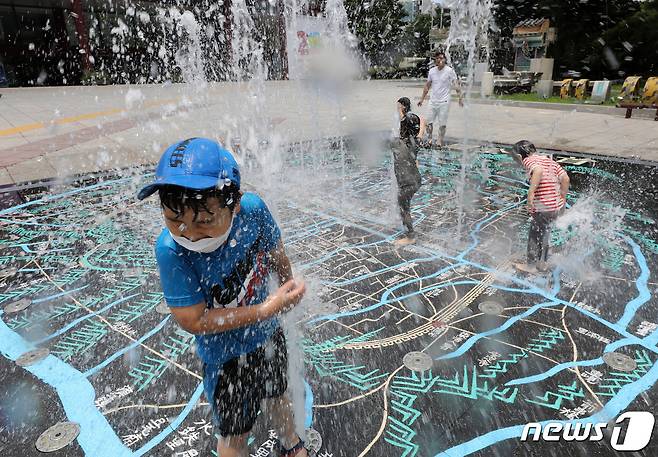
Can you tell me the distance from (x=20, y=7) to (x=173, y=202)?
28370 mm

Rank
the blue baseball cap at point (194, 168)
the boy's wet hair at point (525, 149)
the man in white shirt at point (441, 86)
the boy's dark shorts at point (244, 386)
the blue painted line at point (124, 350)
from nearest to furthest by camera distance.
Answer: the blue baseball cap at point (194, 168) → the boy's dark shorts at point (244, 386) → the blue painted line at point (124, 350) → the boy's wet hair at point (525, 149) → the man in white shirt at point (441, 86)

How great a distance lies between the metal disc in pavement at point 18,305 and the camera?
3700 mm

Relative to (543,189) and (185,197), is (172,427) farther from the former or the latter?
(543,189)

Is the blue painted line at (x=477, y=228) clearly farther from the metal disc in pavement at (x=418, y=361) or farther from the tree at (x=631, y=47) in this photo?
the tree at (x=631, y=47)

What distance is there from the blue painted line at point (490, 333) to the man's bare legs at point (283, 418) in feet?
4.30

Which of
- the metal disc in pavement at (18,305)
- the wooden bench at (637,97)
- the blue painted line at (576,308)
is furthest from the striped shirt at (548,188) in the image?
the wooden bench at (637,97)

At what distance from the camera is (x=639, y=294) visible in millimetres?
3686

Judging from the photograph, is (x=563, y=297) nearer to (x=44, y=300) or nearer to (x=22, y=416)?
(x=22, y=416)

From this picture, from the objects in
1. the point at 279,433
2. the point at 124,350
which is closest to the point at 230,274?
the point at 279,433

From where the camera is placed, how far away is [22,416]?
2.60 m

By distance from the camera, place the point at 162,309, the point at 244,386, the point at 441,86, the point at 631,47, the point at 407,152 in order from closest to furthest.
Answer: the point at 244,386
the point at 162,309
the point at 407,152
the point at 441,86
the point at 631,47

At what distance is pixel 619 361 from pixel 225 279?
8.81 ft

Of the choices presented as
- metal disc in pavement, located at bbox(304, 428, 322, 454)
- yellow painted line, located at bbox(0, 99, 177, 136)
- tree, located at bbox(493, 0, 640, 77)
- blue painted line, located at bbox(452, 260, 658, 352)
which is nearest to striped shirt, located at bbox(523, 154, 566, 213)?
blue painted line, located at bbox(452, 260, 658, 352)

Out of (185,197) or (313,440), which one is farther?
(313,440)
